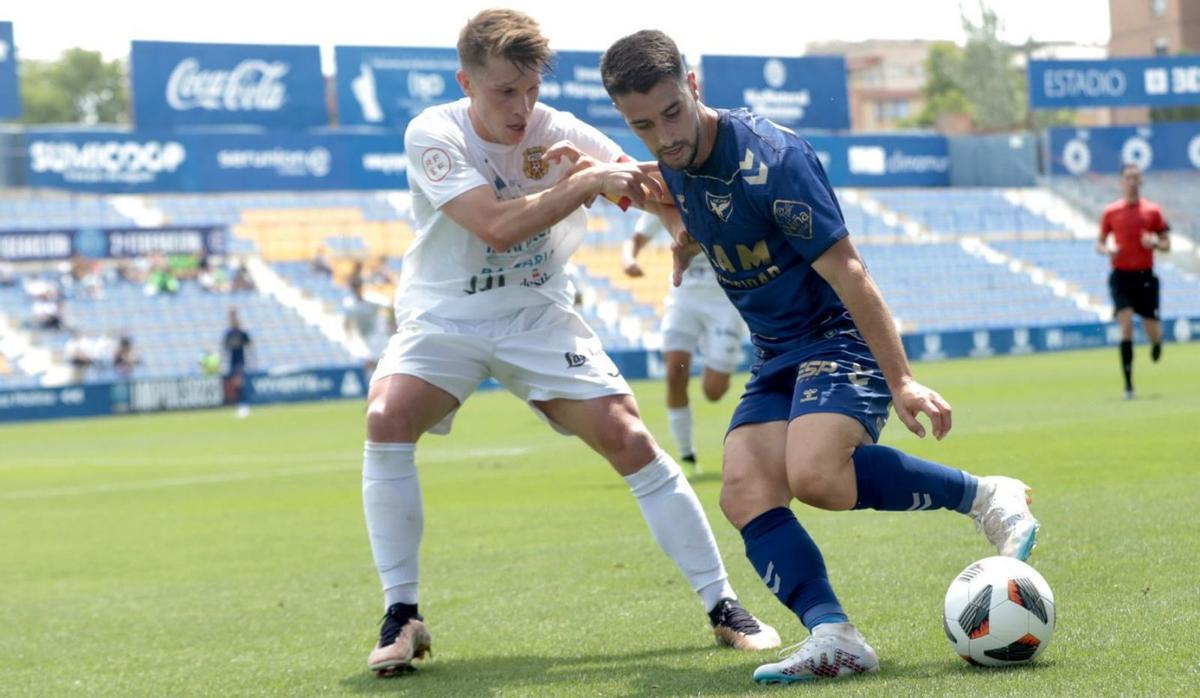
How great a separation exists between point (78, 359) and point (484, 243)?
28.0m

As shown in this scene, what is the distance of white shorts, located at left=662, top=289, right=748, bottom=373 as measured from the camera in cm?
1210

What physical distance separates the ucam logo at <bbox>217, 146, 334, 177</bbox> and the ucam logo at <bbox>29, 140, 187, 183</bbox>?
1601mm

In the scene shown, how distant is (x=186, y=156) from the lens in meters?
37.0

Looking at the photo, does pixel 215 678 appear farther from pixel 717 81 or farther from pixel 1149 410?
pixel 717 81

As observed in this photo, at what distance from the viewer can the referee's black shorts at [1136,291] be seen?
A: 1694cm

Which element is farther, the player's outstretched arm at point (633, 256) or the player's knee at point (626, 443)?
the player's outstretched arm at point (633, 256)

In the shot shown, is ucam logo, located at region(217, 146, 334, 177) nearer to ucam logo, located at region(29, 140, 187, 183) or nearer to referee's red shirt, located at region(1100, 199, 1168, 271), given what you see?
ucam logo, located at region(29, 140, 187, 183)

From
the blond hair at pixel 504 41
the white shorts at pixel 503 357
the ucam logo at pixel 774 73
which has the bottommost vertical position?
the white shorts at pixel 503 357

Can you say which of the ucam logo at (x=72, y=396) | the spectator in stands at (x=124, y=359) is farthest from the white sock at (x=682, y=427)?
the spectator in stands at (x=124, y=359)

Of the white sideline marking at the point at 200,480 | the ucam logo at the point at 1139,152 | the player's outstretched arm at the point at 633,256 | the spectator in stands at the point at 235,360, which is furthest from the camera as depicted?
the ucam logo at the point at 1139,152

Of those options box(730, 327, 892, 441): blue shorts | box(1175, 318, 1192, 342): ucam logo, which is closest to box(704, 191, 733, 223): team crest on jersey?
box(730, 327, 892, 441): blue shorts

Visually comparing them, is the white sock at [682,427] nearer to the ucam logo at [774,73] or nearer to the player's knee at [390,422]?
the player's knee at [390,422]

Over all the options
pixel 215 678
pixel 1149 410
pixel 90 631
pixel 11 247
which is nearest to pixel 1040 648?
pixel 215 678

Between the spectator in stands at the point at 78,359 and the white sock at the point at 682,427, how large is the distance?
73.6 feet
